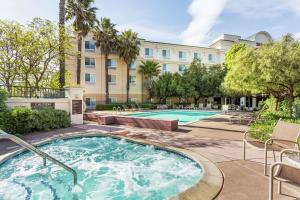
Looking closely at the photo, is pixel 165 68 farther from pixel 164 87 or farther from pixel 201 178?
pixel 201 178

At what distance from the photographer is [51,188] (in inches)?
213

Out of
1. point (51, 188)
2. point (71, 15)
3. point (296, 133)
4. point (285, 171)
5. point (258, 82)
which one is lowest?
point (51, 188)

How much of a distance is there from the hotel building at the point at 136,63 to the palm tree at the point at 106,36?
2.52 m

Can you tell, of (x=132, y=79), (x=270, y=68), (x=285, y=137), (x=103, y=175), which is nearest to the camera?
(x=285, y=137)

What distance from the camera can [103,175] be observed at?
6230 millimetres

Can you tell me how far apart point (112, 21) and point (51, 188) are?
3206cm

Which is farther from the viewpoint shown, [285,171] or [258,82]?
[258,82]

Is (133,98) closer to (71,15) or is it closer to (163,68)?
(163,68)

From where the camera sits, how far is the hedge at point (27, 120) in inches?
401

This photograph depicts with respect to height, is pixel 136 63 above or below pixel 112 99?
above

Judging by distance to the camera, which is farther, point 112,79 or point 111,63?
point 112,79

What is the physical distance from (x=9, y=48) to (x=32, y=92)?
464 cm

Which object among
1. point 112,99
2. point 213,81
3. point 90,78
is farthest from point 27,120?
point 213,81

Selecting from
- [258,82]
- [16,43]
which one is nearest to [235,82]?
[258,82]
